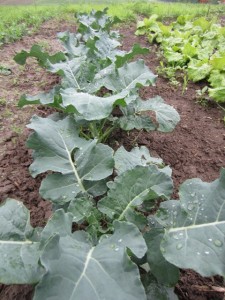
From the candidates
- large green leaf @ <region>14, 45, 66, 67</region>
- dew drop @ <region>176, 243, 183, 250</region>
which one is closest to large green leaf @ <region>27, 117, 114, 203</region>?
dew drop @ <region>176, 243, 183, 250</region>

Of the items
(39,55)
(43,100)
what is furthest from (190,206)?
(39,55)

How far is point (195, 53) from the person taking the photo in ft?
12.5

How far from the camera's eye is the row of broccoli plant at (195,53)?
128 inches

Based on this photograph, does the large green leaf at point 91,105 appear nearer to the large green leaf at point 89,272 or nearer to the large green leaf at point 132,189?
the large green leaf at point 132,189

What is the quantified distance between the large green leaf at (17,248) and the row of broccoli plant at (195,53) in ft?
7.49

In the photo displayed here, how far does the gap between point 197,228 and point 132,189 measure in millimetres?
356

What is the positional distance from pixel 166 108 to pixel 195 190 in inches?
41.6

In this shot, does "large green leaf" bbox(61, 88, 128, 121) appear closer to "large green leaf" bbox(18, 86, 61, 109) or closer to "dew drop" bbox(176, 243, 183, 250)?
"large green leaf" bbox(18, 86, 61, 109)

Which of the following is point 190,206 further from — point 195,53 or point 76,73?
point 195,53

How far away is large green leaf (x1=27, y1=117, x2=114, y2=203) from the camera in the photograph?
170 cm

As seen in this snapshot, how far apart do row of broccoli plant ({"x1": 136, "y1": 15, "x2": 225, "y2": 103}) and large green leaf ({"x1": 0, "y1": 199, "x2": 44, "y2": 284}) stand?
2284 mm

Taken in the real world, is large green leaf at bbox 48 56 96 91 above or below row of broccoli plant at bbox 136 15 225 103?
above

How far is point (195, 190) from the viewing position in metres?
1.46

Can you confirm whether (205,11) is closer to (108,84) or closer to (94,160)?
(108,84)
